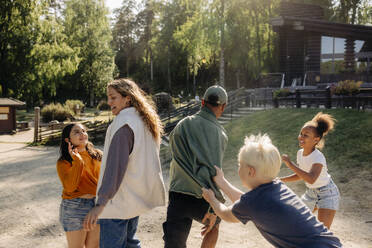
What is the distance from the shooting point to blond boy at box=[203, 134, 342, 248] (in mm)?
2133

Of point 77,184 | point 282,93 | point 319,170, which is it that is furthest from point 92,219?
point 282,93

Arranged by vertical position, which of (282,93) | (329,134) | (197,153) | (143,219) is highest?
(282,93)

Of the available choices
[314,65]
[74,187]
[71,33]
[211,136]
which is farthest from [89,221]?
[71,33]

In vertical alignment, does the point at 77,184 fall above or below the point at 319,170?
below

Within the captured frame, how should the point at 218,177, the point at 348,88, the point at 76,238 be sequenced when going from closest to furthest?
the point at 218,177 → the point at 76,238 → the point at 348,88

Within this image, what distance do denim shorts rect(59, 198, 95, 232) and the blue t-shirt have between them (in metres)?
1.75

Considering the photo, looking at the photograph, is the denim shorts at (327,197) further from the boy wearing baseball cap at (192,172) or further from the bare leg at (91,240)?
the bare leg at (91,240)

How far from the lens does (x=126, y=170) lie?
2.73 meters

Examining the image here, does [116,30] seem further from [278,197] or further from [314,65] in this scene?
[278,197]

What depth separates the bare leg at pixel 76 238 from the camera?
3227 millimetres

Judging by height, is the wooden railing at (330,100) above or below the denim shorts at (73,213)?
above

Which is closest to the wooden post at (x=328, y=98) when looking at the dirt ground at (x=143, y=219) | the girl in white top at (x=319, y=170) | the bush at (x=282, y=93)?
the bush at (x=282, y=93)

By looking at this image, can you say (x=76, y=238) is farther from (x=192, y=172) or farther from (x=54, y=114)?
(x=54, y=114)

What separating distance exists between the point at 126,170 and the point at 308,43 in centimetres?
2374
